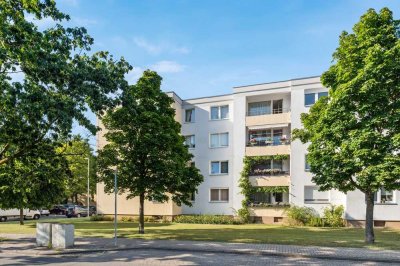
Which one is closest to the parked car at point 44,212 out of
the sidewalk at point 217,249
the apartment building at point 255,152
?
the apartment building at point 255,152

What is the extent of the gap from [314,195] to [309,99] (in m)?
7.98

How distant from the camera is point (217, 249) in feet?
50.6

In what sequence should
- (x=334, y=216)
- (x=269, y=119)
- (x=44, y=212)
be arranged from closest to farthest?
(x=334, y=216)
(x=269, y=119)
(x=44, y=212)

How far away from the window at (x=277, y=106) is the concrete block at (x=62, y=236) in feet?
77.2

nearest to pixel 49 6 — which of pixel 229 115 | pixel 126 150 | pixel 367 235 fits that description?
pixel 126 150

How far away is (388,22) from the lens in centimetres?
1778

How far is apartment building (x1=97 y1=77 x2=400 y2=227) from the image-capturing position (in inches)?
1262

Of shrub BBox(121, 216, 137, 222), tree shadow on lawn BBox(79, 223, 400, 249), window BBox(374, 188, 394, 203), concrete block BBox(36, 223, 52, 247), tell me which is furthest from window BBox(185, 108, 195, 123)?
concrete block BBox(36, 223, 52, 247)

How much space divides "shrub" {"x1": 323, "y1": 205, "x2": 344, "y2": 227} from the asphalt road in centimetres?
1660

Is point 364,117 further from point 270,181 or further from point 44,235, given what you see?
point 270,181

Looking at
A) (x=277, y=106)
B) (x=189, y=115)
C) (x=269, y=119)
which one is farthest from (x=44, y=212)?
(x=277, y=106)

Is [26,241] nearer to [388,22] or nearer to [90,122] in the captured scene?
[90,122]

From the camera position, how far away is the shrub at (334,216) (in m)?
29.0

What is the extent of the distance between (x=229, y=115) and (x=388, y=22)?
20235 mm
